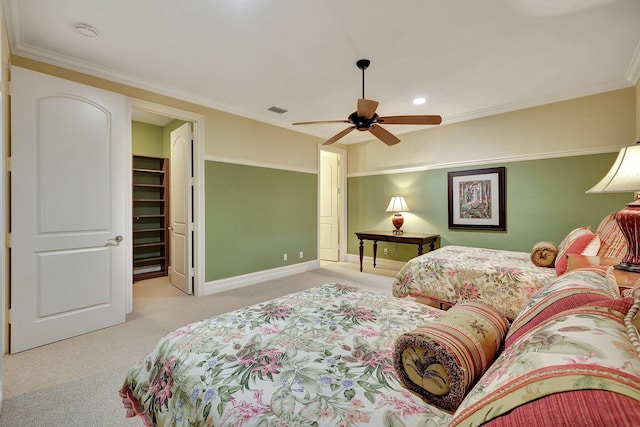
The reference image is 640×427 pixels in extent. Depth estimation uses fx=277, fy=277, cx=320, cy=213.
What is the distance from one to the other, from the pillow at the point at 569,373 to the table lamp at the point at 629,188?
133 centimetres

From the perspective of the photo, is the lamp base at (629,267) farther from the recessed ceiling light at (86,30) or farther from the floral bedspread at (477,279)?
the recessed ceiling light at (86,30)

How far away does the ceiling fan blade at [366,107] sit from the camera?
2495 mm

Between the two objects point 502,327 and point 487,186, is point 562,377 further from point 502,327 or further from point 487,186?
point 487,186

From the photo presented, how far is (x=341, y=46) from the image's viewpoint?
101 inches

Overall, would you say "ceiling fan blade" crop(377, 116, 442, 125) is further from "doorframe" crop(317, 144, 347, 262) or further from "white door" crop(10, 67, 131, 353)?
"doorframe" crop(317, 144, 347, 262)

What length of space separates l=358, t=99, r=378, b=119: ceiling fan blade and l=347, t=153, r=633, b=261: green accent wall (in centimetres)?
256

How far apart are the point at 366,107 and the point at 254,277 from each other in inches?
121

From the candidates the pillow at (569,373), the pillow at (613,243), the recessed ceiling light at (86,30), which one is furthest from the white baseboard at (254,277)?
the pillow at (613,243)

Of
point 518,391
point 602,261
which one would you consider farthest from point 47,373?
point 602,261

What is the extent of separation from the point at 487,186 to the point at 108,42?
194 inches

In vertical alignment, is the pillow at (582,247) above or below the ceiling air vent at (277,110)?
below

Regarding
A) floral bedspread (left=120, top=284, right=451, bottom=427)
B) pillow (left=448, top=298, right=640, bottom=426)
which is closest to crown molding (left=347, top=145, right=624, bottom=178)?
floral bedspread (left=120, top=284, right=451, bottom=427)

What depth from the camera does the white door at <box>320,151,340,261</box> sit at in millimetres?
6156

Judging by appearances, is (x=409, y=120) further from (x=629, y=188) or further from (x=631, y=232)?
(x=631, y=232)
